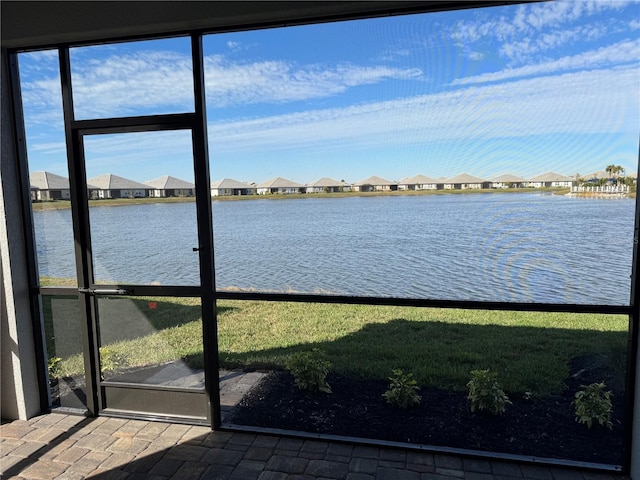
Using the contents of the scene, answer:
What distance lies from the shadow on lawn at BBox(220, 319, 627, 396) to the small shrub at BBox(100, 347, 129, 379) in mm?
815

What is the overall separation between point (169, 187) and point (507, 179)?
217 cm

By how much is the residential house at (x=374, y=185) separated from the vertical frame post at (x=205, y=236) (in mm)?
1000

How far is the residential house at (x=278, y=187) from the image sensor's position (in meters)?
2.90

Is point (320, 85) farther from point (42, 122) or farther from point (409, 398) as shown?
point (409, 398)

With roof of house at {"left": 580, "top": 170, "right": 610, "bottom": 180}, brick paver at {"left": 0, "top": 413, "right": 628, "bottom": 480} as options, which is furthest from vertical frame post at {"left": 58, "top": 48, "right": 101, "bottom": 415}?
roof of house at {"left": 580, "top": 170, "right": 610, "bottom": 180}

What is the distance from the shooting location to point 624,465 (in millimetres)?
2311

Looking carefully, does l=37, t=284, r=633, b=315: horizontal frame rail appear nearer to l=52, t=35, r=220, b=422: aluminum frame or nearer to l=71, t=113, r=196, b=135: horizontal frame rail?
l=52, t=35, r=220, b=422: aluminum frame

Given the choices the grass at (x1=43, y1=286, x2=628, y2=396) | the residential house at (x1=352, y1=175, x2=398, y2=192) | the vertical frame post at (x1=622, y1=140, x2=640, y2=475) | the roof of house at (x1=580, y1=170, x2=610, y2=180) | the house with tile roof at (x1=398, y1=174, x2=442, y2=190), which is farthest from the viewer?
the grass at (x1=43, y1=286, x2=628, y2=396)

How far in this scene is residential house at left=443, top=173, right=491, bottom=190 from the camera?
2.56m

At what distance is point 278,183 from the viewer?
292 centimetres

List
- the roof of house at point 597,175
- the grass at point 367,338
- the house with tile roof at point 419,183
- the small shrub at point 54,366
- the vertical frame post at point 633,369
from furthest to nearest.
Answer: the small shrub at point 54,366 → the grass at point 367,338 → the house with tile roof at point 419,183 → the roof of house at point 597,175 → the vertical frame post at point 633,369

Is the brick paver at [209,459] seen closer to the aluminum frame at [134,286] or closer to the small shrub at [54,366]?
the aluminum frame at [134,286]

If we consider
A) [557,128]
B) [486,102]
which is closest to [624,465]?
[557,128]

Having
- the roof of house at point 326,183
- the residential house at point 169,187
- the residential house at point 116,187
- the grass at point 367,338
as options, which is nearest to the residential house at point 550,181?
the grass at point 367,338
